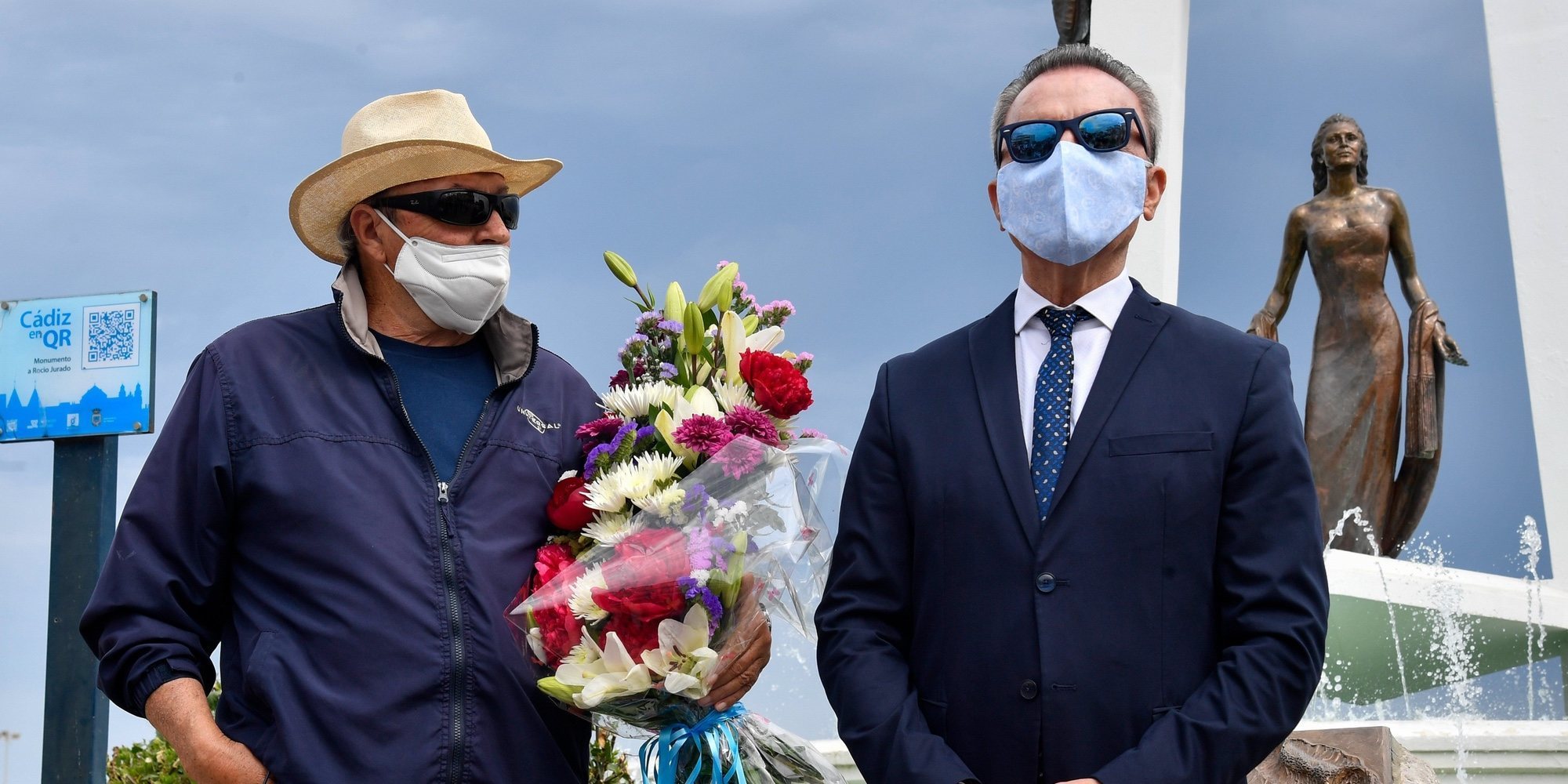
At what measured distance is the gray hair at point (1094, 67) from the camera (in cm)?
234

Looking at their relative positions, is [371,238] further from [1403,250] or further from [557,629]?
[1403,250]

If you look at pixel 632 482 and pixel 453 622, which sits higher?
pixel 632 482

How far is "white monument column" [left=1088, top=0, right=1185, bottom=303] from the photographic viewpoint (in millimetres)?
9906

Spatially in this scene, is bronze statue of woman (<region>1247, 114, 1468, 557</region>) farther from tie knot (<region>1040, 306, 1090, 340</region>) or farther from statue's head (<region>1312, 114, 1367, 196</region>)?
tie knot (<region>1040, 306, 1090, 340</region>)

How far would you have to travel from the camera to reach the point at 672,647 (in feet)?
7.88

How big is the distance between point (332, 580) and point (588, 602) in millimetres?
481

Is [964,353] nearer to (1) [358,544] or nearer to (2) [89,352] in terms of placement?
(1) [358,544]

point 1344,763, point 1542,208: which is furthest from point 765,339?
point 1542,208

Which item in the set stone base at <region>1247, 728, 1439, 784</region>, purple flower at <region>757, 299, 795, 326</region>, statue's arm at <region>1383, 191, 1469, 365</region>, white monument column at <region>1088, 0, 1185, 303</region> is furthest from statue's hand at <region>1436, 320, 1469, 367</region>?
purple flower at <region>757, 299, 795, 326</region>

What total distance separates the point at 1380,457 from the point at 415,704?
8.14 meters

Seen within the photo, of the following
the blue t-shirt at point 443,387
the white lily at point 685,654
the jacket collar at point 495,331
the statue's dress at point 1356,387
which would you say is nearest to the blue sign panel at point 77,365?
the jacket collar at point 495,331

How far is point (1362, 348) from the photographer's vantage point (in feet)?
30.7

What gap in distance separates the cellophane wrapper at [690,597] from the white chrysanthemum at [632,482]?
0.04 m

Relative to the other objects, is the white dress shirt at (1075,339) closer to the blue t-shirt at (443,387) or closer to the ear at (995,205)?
the ear at (995,205)
